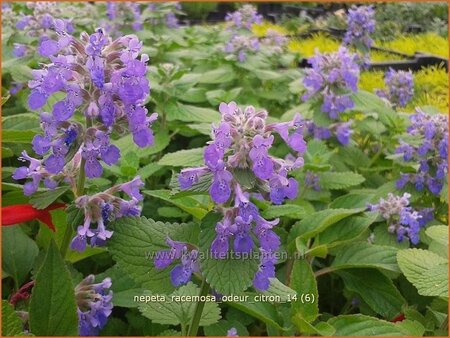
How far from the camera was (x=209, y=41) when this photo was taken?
4180 millimetres

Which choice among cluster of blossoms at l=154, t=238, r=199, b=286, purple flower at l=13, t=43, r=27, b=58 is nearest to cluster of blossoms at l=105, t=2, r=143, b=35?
purple flower at l=13, t=43, r=27, b=58

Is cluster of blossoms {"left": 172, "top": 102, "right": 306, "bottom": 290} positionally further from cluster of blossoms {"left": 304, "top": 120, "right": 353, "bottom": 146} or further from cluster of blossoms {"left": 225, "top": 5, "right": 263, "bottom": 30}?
cluster of blossoms {"left": 225, "top": 5, "right": 263, "bottom": 30}

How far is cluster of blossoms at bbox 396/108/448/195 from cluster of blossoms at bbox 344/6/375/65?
3.94 ft

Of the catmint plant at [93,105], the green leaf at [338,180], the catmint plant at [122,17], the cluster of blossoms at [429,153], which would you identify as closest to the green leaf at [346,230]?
the green leaf at [338,180]

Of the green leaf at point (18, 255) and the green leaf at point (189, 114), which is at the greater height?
the green leaf at point (189, 114)

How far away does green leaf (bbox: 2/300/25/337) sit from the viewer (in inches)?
42.4

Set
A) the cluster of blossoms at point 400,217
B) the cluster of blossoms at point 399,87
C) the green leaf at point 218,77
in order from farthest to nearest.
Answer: the cluster of blossoms at point 399,87 < the green leaf at point 218,77 < the cluster of blossoms at point 400,217

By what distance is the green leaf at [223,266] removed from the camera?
1.15 metres

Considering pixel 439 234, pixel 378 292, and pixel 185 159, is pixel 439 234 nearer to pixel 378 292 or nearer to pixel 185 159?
pixel 378 292

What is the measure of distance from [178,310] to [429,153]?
4.02 ft

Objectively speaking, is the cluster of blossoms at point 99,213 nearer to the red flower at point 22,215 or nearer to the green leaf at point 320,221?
the red flower at point 22,215

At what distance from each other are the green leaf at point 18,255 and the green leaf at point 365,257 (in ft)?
2.83

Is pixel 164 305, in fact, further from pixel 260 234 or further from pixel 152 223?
pixel 260 234

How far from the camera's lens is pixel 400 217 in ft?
6.59
